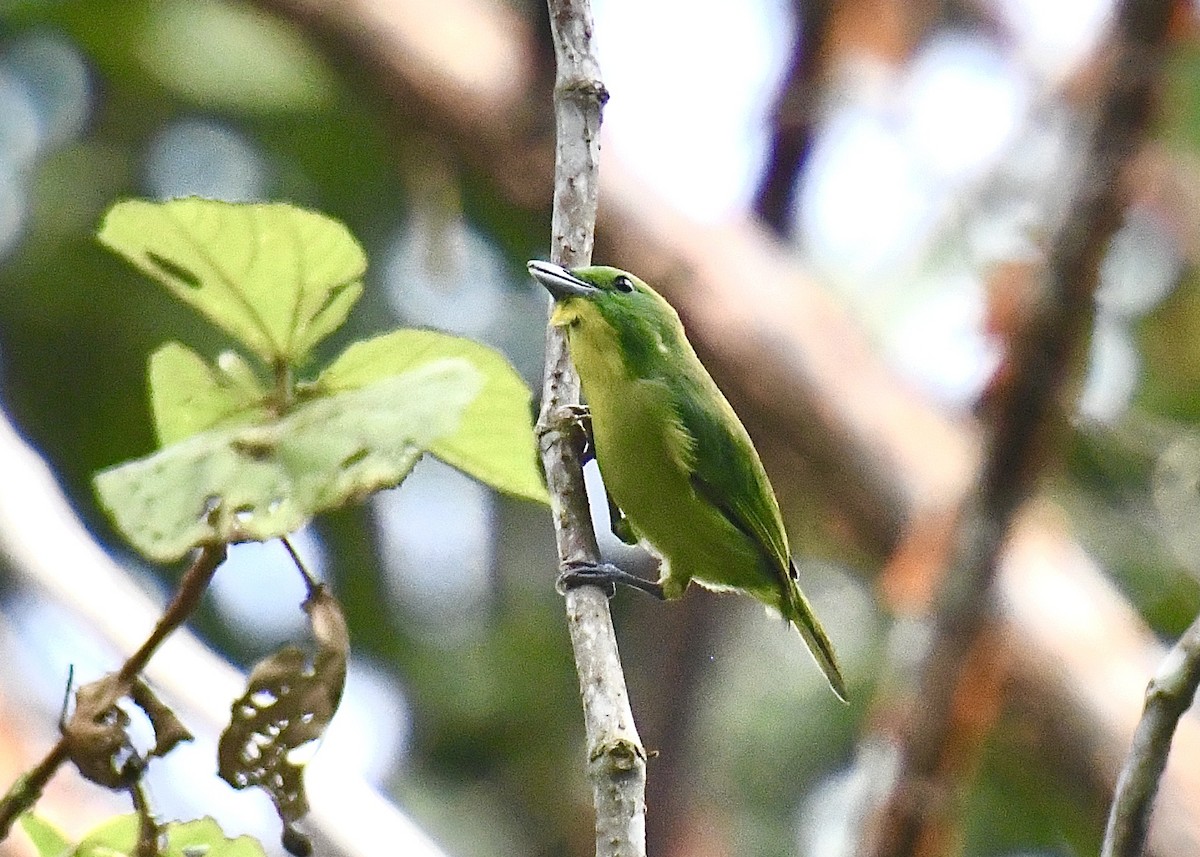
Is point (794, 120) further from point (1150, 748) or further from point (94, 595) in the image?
point (1150, 748)

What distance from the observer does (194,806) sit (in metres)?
3.28

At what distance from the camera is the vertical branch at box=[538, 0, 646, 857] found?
118 centimetres

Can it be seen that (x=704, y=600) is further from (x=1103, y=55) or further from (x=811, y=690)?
(x=1103, y=55)

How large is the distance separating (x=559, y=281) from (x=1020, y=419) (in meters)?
0.67

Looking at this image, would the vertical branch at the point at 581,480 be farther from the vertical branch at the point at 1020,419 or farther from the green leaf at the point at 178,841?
the vertical branch at the point at 1020,419

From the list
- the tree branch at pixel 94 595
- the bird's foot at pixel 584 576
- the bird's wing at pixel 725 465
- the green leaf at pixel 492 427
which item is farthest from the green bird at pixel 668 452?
the green leaf at pixel 492 427

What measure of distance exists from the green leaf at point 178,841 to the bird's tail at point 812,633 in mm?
1792

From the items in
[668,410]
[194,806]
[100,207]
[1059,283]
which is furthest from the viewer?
[100,207]

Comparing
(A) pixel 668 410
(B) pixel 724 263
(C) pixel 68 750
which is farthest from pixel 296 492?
(B) pixel 724 263

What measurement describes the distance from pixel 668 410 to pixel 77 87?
3.61 meters

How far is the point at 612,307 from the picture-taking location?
2264 mm

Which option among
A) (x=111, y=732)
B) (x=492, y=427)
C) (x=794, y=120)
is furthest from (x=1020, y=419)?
(x=794, y=120)

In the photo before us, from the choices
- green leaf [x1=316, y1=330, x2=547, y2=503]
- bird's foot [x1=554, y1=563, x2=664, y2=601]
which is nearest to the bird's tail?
bird's foot [x1=554, y1=563, x2=664, y2=601]

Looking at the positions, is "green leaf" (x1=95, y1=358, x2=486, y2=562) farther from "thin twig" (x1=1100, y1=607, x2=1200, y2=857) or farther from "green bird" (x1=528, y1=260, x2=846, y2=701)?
"green bird" (x1=528, y1=260, x2=846, y2=701)
